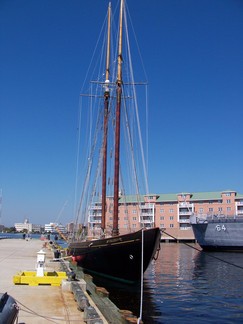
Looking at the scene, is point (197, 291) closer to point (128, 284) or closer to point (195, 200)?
point (128, 284)

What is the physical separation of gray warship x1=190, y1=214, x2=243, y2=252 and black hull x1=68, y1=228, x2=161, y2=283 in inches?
2175

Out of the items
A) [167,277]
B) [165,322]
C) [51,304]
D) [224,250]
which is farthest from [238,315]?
[224,250]

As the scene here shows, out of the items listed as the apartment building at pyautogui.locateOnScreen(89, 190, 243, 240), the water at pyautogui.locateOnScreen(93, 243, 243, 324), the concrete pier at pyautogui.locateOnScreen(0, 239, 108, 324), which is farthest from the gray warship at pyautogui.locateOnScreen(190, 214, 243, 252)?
the concrete pier at pyautogui.locateOnScreen(0, 239, 108, 324)

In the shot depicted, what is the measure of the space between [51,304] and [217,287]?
57.2 feet

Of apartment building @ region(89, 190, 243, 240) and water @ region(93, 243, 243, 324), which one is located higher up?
apartment building @ region(89, 190, 243, 240)

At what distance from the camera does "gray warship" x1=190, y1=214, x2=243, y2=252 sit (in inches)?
2958

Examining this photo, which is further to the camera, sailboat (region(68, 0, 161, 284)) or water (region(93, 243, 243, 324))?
sailboat (region(68, 0, 161, 284))

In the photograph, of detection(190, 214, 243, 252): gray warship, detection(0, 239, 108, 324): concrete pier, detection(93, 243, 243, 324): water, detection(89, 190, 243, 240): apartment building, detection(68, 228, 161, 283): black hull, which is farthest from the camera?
detection(89, 190, 243, 240): apartment building

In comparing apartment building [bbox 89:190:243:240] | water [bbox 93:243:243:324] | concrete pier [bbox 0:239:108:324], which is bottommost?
water [bbox 93:243:243:324]

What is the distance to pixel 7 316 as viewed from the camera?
23.2ft

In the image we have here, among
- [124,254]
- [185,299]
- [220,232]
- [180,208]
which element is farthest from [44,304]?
[180,208]

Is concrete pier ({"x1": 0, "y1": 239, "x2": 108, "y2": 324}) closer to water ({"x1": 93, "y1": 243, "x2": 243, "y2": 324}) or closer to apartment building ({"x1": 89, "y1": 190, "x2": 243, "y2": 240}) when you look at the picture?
water ({"x1": 93, "y1": 243, "x2": 243, "y2": 324})

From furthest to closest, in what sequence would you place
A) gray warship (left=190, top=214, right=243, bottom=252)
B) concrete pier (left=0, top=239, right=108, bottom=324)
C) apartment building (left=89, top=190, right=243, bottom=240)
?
apartment building (left=89, top=190, right=243, bottom=240), gray warship (left=190, top=214, right=243, bottom=252), concrete pier (left=0, top=239, right=108, bottom=324)

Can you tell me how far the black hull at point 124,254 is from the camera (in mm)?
22469
